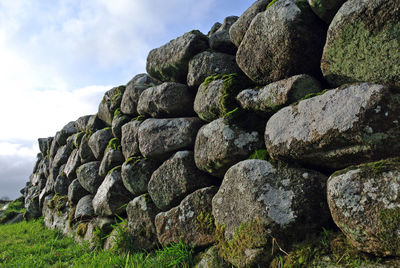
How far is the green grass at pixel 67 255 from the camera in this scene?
9.20ft

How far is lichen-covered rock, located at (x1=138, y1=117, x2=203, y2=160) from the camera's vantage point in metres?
3.41

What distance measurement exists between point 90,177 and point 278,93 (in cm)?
401

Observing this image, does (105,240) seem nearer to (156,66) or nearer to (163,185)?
(163,185)

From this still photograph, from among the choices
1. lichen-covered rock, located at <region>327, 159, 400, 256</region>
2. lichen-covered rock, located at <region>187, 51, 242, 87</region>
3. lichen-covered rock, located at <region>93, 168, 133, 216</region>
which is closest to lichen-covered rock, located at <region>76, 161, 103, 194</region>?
lichen-covered rock, located at <region>93, 168, 133, 216</region>

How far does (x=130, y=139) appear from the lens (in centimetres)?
418

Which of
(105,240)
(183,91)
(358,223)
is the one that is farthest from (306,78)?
(105,240)

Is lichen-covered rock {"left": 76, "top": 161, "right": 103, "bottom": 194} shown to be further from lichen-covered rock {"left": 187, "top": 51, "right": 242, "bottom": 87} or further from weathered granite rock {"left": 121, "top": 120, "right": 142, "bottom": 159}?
lichen-covered rock {"left": 187, "top": 51, "right": 242, "bottom": 87}

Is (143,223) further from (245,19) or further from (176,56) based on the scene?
(245,19)

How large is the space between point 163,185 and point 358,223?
2.17m

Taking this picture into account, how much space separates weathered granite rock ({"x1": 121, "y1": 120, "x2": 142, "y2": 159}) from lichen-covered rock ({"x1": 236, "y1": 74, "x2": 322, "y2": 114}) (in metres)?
1.86

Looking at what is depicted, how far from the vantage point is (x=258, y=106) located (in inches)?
107

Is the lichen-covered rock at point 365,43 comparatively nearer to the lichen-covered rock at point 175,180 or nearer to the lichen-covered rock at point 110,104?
the lichen-covered rock at point 175,180

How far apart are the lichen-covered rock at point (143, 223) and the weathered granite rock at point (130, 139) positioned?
0.73 metres

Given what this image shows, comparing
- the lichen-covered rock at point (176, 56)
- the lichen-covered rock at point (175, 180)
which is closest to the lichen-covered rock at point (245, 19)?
the lichen-covered rock at point (176, 56)
